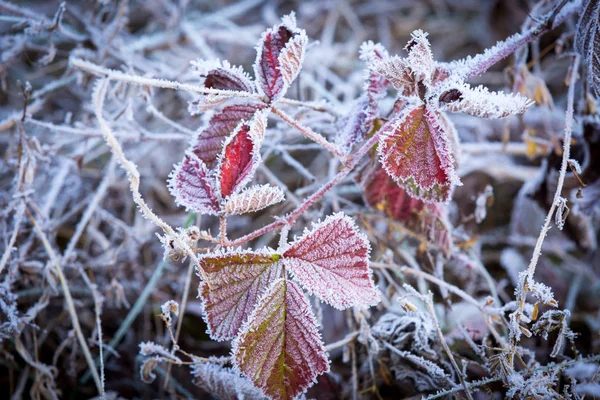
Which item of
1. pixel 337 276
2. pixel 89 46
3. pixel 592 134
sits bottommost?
pixel 337 276

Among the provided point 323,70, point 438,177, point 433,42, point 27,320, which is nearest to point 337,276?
point 438,177

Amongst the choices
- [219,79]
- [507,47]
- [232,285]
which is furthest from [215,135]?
[507,47]

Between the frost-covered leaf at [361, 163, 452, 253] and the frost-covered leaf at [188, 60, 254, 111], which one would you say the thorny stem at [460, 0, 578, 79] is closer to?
the frost-covered leaf at [361, 163, 452, 253]

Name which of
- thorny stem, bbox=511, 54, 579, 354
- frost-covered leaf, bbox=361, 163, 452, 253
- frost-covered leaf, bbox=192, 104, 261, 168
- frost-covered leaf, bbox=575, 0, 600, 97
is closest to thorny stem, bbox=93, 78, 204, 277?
frost-covered leaf, bbox=192, 104, 261, 168

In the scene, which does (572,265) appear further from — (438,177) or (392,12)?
(392,12)

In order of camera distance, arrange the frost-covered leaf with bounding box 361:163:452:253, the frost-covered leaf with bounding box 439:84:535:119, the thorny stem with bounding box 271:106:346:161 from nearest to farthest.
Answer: the frost-covered leaf with bounding box 439:84:535:119 → the thorny stem with bounding box 271:106:346:161 → the frost-covered leaf with bounding box 361:163:452:253

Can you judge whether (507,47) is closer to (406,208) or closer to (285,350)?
(406,208)
